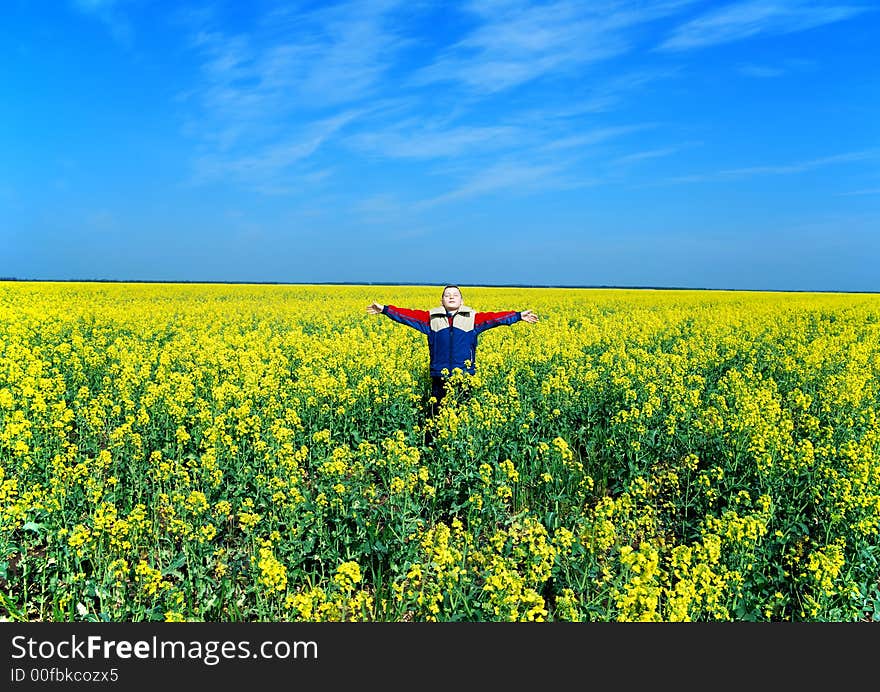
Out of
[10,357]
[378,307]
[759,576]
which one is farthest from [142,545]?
[10,357]

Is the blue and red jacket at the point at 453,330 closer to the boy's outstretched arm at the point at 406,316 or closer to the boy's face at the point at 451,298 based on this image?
the boy's outstretched arm at the point at 406,316

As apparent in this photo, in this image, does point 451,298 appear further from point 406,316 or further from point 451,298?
point 406,316

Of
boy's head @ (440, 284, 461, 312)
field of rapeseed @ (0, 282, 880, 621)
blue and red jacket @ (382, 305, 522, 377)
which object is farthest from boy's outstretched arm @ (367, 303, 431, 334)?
field of rapeseed @ (0, 282, 880, 621)

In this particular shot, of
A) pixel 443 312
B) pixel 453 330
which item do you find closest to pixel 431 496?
pixel 453 330

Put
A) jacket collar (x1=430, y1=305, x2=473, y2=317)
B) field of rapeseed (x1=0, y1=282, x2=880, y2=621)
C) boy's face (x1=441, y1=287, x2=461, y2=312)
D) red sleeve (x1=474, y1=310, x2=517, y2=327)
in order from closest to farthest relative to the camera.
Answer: field of rapeseed (x1=0, y1=282, x2=880, y2=621)
boy's face (x1=441, y1=287, x2=461, y2=312)
jacket collar (x1=430, y1=305, x2=473, y2=317)
red sleeve (x1=474, y1=310, x2=517, y2=327)

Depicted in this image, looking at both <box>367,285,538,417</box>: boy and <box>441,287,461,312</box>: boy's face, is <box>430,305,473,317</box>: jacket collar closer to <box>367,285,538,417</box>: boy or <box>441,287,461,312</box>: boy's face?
<box>367,285,538,417</box>: boy

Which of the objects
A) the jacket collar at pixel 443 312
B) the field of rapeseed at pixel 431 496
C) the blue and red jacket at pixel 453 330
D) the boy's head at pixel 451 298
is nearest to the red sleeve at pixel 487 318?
the blue and red jacket at pixel 453 330

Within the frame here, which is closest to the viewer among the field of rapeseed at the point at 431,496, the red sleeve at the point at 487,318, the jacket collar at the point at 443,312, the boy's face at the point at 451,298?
the field of rapeseed at the point at 431,496

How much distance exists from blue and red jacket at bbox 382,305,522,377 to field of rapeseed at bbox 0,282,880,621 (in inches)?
21.5

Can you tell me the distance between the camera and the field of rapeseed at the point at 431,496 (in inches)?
172

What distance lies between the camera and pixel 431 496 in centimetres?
612

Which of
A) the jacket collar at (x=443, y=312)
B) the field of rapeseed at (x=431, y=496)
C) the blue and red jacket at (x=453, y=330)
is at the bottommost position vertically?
the field of rapeseed at (x=431, y=496)

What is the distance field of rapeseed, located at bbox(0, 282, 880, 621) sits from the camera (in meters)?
4.38

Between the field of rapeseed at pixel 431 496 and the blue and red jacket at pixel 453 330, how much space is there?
55 centimetres
